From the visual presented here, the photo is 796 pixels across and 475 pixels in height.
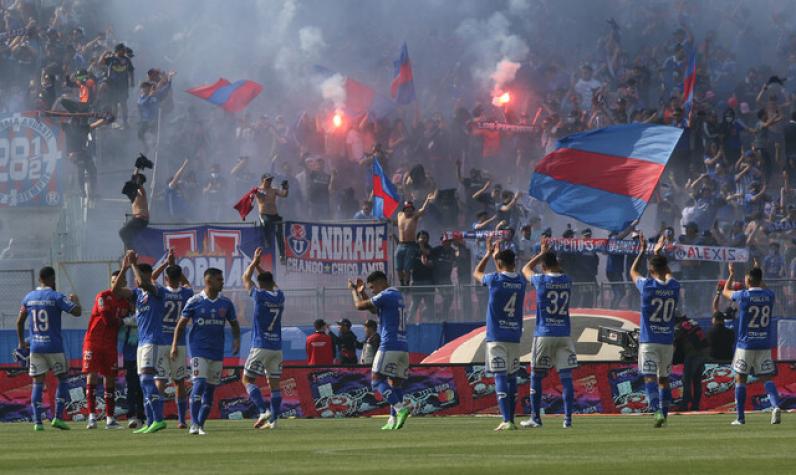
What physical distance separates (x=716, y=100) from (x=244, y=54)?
14.2 metres

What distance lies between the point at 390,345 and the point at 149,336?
313 cm

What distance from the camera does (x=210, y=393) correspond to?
19.5m

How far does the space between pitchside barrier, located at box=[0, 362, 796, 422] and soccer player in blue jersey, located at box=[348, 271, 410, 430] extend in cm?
616

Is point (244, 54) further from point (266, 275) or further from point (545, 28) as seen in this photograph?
point (266, 275)

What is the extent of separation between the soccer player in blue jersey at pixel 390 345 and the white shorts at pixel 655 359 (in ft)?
9.66

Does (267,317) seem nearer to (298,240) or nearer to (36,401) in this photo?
(36,401)

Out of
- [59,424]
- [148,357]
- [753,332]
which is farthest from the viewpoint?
[59,424]

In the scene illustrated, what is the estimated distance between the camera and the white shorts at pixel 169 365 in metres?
20.1

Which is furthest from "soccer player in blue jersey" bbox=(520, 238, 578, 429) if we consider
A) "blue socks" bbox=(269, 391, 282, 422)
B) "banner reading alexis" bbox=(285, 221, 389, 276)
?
"banner reading alexis" bbox=(285, 221, 389, 276)

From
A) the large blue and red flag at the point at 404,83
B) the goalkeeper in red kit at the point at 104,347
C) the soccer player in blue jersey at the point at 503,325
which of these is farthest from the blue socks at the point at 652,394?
the large blue and red flag at the point at 404,83

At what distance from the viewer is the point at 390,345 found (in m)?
19.8

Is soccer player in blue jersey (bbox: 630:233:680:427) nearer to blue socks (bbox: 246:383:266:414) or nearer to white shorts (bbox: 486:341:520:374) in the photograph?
white shorts (bbox: 486:341:520:374)

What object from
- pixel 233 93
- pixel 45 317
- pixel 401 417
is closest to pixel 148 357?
pixel 45 317

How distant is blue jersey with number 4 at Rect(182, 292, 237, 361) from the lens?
19.4m
